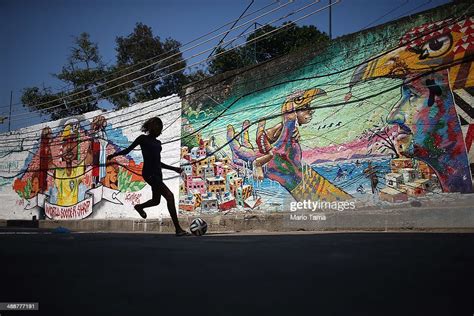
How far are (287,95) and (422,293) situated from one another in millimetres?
10862

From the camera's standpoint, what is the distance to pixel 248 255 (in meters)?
3.41

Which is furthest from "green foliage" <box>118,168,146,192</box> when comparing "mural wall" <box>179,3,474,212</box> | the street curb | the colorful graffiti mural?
"mural wall" <box>179,3,474,212</box>

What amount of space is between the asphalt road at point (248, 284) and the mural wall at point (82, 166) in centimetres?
1241

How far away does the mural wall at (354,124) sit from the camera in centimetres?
925

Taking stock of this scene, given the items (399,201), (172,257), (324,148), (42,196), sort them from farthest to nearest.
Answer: (42,196) → (324,148) → (399,201) → (172,257)

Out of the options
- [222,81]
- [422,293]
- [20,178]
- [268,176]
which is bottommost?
[422,293]

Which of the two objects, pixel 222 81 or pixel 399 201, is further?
pixel 222 81

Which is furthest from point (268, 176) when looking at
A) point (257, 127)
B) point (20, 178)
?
point (20, 178)

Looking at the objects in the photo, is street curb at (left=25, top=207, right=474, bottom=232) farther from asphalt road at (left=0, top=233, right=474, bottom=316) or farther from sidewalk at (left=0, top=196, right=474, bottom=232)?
asphalt road at (left=0, top=233, right=474, bottom=316)

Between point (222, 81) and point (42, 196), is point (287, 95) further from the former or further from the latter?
point (42, 196)

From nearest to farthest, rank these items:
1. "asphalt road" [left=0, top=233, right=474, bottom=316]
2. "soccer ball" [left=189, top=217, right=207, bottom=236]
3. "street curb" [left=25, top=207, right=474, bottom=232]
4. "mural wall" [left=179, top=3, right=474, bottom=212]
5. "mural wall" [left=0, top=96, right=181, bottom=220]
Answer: "asphalt road" [left=0, top=233, right=474, bottom=316] < "soccer ball" [left=189, top=217, right=207, bottom=236] < "street curb" [left=25, top=207, right=474, bottom=232] < "mural wall" [left=179, top=3, right=474, bottom=212] < "mural wall" [left=0, top=96, right=181, bottom=220]

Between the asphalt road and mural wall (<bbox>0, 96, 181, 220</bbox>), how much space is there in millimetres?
12408

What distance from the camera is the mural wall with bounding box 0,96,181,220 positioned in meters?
16.5

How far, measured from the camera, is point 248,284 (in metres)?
2.12
